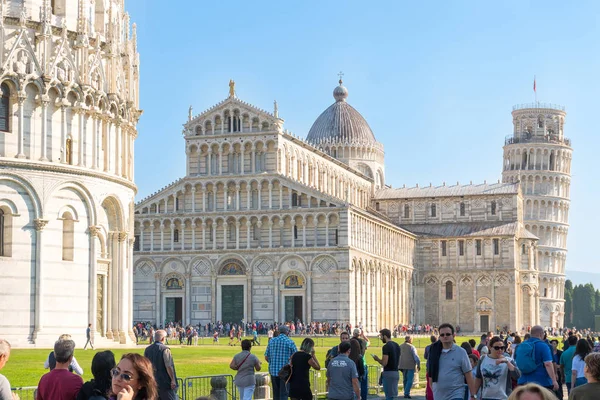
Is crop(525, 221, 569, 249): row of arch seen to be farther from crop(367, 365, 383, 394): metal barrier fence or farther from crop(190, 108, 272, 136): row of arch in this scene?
crop(367, 365, 383, 394): metal barrier fence

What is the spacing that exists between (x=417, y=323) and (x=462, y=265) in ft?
23.4

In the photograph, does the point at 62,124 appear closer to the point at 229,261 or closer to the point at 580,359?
the point at 580,359

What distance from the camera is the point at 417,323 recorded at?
103 m

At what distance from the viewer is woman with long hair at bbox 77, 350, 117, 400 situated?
10406 mm

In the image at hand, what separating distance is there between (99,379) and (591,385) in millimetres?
4789

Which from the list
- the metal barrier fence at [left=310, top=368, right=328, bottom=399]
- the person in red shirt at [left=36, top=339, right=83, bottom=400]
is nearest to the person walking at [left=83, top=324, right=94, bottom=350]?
the metal barrier fence at [left=310, top=368, right=328, bottom=399]

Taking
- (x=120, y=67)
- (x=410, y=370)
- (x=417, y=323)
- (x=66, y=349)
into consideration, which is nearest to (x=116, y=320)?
(x=120, y=67)

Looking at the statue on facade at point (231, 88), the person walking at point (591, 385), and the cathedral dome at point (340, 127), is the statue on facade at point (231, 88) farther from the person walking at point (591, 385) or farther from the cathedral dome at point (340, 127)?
the person walking at point (591, 385)

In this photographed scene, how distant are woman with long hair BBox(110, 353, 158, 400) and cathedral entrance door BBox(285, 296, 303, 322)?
7615 centimetres

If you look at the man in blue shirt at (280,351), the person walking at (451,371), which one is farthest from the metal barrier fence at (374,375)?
the person walking at (451,371)

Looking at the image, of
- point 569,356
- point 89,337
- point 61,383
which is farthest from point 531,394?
point 89,337

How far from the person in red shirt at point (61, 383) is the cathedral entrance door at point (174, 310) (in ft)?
251

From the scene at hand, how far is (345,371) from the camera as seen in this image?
17.3 m

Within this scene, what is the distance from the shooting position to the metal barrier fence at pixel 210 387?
73.8 feet
